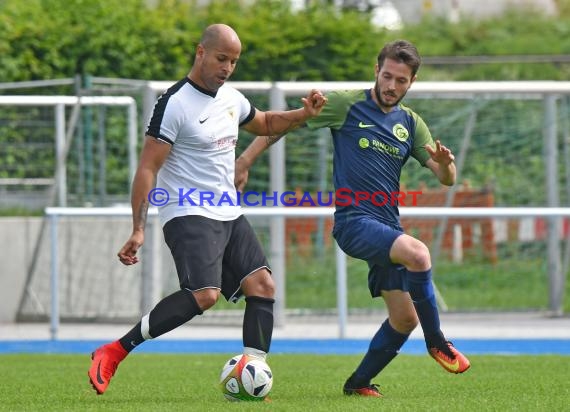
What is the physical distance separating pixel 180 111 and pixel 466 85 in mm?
7327

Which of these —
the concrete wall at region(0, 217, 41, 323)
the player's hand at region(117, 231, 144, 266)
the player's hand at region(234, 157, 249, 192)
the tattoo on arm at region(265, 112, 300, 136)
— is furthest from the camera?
the concrete wall at region(0, 217, 41, 323)

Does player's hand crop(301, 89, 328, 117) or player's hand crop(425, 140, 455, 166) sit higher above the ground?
player's hand crop(301, 89, 328, 117)

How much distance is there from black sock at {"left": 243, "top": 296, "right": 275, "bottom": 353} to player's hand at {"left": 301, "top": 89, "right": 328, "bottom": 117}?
1062 mm

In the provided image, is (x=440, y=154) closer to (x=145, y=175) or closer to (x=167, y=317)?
(x=145, y=175)

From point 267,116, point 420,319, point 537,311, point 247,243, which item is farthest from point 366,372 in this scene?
point 537,311

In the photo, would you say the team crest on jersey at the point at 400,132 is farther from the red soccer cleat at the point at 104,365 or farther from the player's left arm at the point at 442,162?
the red soccer cleat at the point at 104,365

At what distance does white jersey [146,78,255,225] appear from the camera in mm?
7305

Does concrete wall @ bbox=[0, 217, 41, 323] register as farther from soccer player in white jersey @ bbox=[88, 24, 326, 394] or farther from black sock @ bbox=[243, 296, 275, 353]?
black sock @ bbox=[243, 296, 275, 353]

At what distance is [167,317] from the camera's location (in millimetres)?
7301

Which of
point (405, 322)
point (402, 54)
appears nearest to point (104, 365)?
point (405, 322)

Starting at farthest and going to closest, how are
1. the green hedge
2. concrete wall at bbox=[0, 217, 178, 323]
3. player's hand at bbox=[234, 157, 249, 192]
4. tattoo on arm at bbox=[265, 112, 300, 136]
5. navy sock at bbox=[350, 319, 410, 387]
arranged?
the green hedge, concrete wall at bbox=[0, 217, 178, 323], tattoo on arm at bbox=[265, 112, 300, 136], player's hand at bbox=[234, 157, 249, 192], navy sock at bbox=[350, 319, 410, 387]

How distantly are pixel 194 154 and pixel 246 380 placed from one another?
1238mm

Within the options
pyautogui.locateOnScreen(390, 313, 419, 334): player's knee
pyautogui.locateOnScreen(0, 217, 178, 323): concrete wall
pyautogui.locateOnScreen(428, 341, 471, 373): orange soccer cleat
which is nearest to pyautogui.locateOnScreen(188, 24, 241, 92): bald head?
pyautogui.locateOnScreen(390, 313, 419, 334): player's knee

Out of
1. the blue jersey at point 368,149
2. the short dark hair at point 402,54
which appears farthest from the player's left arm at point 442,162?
the short dark hair at point 402,54
